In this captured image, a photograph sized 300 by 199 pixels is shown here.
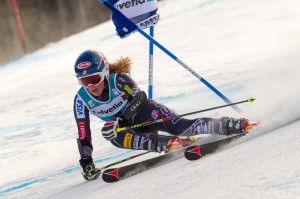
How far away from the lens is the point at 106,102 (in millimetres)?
4746

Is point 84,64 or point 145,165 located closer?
point 145,165

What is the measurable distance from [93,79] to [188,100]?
329 cm

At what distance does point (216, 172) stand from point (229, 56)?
7178 mm

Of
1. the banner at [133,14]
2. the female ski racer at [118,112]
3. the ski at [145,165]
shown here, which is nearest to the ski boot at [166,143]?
the female ski racer at [118,112]

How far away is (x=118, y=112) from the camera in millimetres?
4789

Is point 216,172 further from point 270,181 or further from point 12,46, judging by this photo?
point 12,46

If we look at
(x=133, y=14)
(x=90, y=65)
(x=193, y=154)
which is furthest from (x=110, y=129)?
(x=133, y=14)

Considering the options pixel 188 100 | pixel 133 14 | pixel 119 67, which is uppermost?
pixel 133 14

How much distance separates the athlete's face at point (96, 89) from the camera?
15.1 ft

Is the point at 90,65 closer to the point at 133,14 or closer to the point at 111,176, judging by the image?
the point at 111,176

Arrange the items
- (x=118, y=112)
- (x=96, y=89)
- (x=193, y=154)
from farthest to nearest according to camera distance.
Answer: (x=118, y=112)
(x=96, y=89)
(x=193, y=154)

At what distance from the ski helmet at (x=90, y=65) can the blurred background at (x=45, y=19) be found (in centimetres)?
1896

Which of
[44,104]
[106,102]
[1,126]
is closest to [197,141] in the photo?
[106,102]

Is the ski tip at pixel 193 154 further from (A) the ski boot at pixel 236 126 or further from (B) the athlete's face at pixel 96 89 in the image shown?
(B) the athlete's face at pixel 96 89
